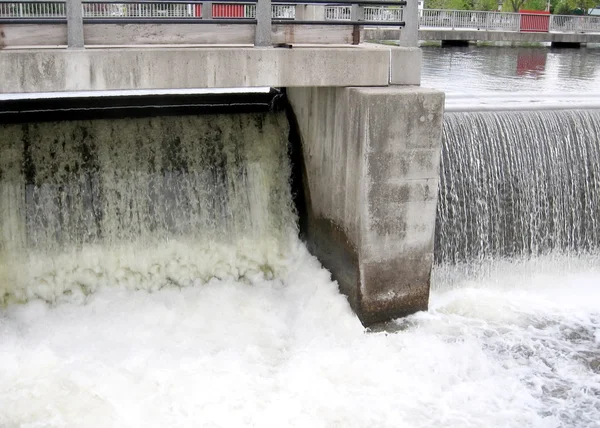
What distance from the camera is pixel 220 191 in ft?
33.3

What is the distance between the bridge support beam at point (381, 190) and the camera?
28.2ft

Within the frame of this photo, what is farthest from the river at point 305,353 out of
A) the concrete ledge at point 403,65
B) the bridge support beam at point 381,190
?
the concrete ledge at point 403,65

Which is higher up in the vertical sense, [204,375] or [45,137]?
[45,137]

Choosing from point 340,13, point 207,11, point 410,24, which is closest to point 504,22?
point 340,13

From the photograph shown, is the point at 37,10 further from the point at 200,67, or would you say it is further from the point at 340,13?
the point at 340,13

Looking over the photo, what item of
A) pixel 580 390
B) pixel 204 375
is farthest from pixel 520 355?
pixel 204 375

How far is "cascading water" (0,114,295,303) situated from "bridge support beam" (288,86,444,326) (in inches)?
42.8

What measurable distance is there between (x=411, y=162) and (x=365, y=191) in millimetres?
613

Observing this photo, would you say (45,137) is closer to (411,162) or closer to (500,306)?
(411,162)

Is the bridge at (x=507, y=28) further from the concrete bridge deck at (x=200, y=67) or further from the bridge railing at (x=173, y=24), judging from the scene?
the concrete bridge deck at (x=200, y=67)

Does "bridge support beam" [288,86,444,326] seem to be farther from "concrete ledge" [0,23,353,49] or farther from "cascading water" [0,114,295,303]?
"cascading water" [0,114,295,303]

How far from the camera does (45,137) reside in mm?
9602

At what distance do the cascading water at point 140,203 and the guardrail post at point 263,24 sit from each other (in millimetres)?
2174

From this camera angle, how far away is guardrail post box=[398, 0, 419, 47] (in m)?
8.88
